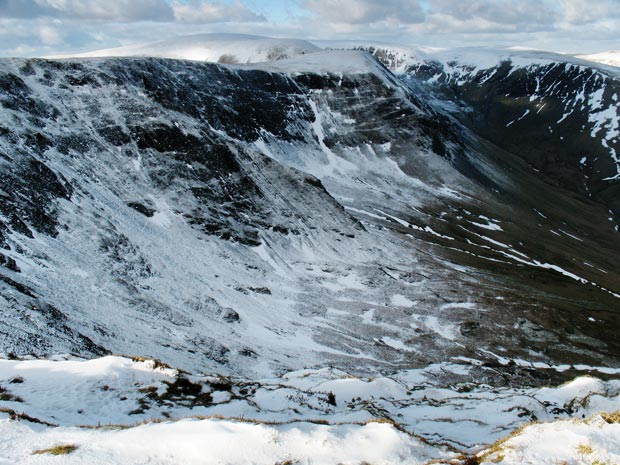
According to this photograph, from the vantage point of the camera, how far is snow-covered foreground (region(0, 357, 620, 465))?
58.7 ft

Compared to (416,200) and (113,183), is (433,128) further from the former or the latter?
(113,183)

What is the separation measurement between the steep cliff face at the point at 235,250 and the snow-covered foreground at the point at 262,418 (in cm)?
2223

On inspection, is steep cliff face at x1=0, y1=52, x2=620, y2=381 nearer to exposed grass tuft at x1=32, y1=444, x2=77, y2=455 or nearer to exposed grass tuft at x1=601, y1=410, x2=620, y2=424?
exposed grass tuft at x1=32, y1=444, x2=77, y2=455

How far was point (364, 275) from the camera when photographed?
331 ft

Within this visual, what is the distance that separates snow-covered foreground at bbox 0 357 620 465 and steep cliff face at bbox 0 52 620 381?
22.2 m

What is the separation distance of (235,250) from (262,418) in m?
69.3

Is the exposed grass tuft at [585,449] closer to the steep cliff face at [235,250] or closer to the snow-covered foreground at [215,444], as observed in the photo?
the snow-covered foreground at [215,444]

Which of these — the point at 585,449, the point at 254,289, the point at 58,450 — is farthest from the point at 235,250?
the point at 585,449

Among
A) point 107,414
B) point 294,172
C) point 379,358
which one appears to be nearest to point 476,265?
point 294,172

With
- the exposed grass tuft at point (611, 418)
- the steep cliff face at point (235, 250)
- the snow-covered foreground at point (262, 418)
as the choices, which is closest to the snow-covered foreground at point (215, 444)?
the snow-covered foreground at point (262, 418)

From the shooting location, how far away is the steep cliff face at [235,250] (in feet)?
209

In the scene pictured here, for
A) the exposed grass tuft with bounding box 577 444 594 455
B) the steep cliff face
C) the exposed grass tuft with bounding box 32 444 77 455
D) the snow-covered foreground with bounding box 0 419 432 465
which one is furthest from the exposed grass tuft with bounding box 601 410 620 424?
the steep cliff face

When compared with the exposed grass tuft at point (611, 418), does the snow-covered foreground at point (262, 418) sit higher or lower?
lower

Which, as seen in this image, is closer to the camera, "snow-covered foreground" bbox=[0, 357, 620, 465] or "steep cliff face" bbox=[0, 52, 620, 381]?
"snow-covered foreground" bbox=[0, 357, 620, 465]
